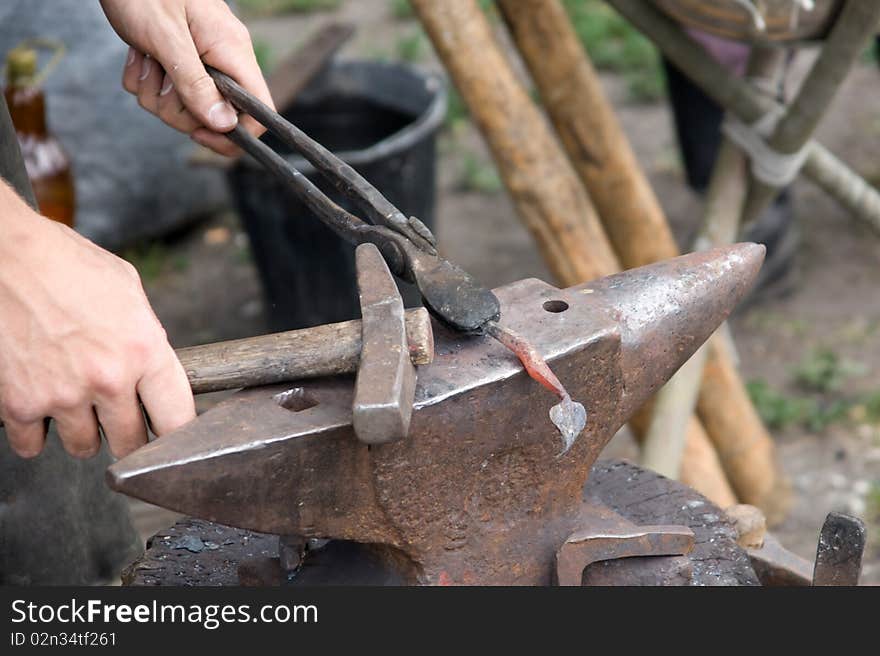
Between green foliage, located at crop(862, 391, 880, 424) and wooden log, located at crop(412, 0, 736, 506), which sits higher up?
wooden log, located at crop(412, 0, 736, 506)

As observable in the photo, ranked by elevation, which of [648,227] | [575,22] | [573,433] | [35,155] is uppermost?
[573,433]

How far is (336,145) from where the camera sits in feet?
12.9

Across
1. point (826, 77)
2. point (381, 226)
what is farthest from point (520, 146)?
point (381, 226)

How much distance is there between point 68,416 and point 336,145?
9.28 feet

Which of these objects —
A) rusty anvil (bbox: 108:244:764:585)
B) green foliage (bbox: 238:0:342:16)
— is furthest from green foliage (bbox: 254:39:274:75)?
rusty anvil (bbox: 108:244:764:585)

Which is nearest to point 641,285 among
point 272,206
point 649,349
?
point 649,349

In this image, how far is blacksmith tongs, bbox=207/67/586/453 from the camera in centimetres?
125

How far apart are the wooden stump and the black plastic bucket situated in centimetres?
152

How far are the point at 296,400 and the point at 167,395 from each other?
14cm

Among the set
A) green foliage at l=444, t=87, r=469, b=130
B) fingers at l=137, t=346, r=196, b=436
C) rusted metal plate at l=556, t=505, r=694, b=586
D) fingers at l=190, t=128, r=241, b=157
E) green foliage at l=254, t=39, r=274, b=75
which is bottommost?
green foliage at l=254, t=39, r=274, b=75

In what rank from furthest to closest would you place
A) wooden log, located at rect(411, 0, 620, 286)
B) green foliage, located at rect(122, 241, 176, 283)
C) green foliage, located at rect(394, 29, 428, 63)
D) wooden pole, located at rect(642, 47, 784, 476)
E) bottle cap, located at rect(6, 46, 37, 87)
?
1. green foliage, located at rect(394, 29, 428, 63)
2. green foliage, located at rect(122, 241, 176, 283)
3. bottle cap, located at rect(6, 46, 37, 87)
4. wooden pole, located at rect(642, 47, 784, 476)
5. wooden log, located at rect(411, 0, 620, 286)

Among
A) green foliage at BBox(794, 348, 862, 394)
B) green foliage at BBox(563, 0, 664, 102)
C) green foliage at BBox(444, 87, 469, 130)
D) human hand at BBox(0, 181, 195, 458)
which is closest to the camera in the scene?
human hand at BBox(0, 181, 195, 458)

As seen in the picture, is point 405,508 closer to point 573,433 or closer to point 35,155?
point 573,433

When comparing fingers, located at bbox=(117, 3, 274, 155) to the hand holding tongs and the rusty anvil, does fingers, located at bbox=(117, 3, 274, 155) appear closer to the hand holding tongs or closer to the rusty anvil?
the hand holding tongs
